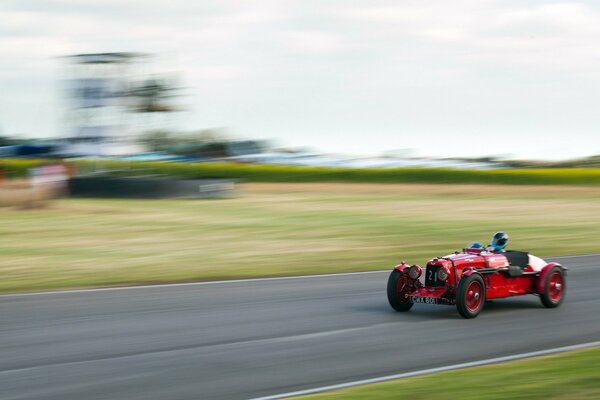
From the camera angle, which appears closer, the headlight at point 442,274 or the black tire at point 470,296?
the black tire at point 470,296

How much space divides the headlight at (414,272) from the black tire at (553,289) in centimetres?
169

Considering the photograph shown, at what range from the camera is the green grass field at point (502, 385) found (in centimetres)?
604

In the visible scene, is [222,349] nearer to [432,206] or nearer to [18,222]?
[18,222]

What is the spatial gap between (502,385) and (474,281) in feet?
11.1

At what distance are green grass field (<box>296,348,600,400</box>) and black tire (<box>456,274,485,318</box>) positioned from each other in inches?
87.2

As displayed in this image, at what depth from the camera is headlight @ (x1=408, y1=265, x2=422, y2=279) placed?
394 inches

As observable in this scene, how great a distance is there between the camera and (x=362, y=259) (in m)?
16.9

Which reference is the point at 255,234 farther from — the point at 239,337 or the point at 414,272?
the point at 239,337

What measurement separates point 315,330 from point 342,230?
13.5 meters

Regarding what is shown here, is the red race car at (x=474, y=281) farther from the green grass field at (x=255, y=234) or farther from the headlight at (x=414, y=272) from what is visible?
the green grass field at (x=255, y=234)

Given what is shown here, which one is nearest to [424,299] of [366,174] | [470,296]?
[470,296]

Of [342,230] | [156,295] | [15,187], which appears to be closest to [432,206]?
[342,230]

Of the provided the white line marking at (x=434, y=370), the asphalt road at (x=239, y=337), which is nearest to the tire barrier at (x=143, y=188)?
the asphalt road at (x=239, y=337)

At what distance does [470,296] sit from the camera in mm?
9805
